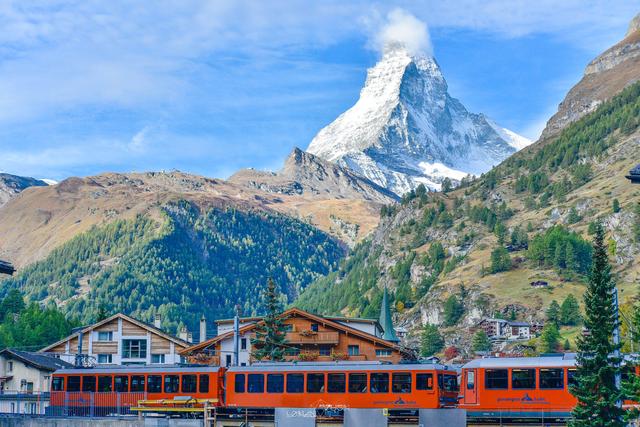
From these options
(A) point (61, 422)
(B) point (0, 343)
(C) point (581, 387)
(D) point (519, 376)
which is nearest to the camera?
(C) point (581, 387)

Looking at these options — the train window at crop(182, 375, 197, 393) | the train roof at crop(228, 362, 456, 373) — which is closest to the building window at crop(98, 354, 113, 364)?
the train window at crop(182, 375, 197, 393)

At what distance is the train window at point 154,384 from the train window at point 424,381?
21077 millimetres

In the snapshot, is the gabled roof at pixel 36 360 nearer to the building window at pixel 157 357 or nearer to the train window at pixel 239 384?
the building window at pixel 157 357

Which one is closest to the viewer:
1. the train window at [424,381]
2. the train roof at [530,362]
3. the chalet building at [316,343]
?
the train roof at [530,362]

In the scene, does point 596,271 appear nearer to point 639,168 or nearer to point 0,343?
point 639,168

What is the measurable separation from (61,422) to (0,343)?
113m

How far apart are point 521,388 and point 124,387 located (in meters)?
31.6

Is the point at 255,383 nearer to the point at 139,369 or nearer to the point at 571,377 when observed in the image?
the point at 139,369

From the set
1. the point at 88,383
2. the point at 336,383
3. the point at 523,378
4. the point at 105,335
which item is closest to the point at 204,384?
the point at 88,383

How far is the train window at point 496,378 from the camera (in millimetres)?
74794

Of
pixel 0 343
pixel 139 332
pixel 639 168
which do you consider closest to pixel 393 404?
pixel 639 168

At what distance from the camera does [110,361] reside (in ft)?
413

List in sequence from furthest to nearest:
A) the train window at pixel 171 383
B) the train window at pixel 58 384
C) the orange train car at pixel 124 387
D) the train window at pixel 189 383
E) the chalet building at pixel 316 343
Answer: the chalet building at pixel 316 343 → the train window at pixel 58 384 → the train window at pixel 171 383 → the train window at pixel 189 383 → the orange train car at pixel 124 387

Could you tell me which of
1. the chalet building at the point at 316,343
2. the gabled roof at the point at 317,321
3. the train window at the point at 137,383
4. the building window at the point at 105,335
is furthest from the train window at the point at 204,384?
the building window at the point at 105,335
